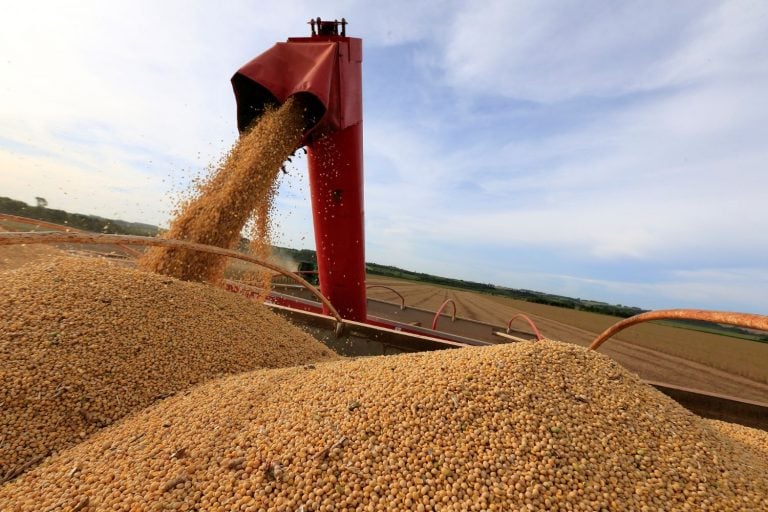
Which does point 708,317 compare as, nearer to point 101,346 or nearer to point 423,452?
point 423,452

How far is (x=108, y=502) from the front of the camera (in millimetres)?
1069

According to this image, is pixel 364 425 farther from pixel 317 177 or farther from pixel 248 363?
pixel 317 177

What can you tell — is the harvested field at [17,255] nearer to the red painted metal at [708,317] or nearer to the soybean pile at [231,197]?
the soybean pile at [231,197]

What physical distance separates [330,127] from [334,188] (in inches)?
21.8

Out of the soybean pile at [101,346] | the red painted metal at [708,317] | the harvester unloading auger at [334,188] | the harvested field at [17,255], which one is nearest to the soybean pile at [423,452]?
the soybean pile at [101,346]

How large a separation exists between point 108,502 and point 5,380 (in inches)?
32.3

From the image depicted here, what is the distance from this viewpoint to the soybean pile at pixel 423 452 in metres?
1.05

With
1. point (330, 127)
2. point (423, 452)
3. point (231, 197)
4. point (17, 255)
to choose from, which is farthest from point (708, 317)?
point (17, 255)

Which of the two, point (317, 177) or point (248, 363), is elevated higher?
point (317, 177)

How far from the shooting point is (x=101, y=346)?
68.6 inches

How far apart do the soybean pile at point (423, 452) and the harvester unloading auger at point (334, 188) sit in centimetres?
85

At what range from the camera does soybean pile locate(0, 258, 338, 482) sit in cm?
144

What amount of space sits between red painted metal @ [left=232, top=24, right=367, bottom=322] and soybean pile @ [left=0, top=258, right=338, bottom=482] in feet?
3.83

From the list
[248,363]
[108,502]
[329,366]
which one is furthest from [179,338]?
[108,502]
